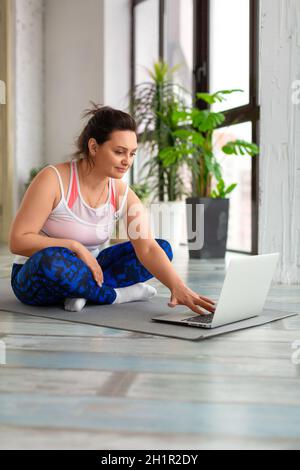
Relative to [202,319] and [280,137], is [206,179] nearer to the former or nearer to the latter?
[280,137]

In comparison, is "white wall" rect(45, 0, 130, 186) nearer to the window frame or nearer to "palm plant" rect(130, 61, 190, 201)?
the window frame

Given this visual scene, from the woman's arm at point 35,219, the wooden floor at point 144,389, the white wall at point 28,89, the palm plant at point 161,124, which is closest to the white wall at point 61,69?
the white wall at point 28,89

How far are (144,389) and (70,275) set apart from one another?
0.87 metres

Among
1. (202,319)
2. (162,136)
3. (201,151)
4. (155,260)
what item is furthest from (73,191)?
(162,136)

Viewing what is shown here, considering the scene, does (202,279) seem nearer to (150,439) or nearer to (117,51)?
(150,439)

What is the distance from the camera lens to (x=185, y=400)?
4.15ft

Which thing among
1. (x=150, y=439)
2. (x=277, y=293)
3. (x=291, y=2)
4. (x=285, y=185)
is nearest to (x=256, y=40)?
(x=291, y=2)

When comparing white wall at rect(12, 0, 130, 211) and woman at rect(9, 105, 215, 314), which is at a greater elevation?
white wall at rect(12, 0, 130, 211)

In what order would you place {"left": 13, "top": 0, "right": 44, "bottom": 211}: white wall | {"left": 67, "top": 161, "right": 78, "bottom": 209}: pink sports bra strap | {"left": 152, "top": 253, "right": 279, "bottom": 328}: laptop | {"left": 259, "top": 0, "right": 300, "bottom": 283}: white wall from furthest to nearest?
{"left": 13, "top": 0, "right": 44, "bottom": 211}: white wall < {"left": 259, "top": 0, "right": 300, "bottom": 283}: white wall < {"left": 67, "top": 161, "right": 78, "bottom": 209}: pink sports bra strap < {"left": 152, "top": 253, "right": 279, "bottom": 328}: laptop

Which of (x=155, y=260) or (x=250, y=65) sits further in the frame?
(x=250, y=65)

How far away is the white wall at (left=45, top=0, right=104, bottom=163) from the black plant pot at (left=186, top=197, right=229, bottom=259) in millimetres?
1986

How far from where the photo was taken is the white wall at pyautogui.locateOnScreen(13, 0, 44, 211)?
6434mm

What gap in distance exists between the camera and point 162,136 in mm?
4949

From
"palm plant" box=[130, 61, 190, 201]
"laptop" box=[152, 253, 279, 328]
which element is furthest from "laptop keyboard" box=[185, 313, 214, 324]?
"palm plant" box=[130, 61, 190, 201]
